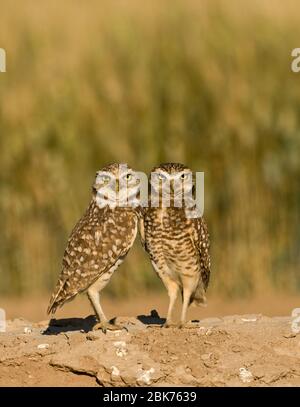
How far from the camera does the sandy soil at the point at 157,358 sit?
26.6ft

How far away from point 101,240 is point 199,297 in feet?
3.39

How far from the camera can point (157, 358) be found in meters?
8.23

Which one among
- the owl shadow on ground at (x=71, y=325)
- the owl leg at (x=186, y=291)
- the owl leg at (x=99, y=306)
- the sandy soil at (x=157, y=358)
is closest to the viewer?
the sandy soil at (x=157, y=358)

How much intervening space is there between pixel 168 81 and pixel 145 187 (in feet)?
15.1

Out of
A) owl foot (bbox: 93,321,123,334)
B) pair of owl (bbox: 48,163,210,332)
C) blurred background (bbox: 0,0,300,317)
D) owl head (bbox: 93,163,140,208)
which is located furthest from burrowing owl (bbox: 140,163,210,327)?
blurred background (bbox: 0,0,300,317)

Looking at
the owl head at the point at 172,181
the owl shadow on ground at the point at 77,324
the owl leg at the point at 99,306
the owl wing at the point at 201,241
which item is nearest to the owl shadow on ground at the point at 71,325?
the owl shadow on ground at the point at 77,324

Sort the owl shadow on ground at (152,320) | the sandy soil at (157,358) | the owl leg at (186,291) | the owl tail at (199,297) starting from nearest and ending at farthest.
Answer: the sandy soil at (157,358), the owl leg at (186,291), the owl tail at (199,297), the owl shadow on ground at (152,320)

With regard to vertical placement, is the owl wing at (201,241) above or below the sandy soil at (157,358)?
above

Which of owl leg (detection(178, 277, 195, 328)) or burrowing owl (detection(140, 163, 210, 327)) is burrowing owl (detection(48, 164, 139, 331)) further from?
owl leg (detection(178, 277, 195, 328))

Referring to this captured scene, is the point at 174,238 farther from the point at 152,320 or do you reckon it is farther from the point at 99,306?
the point at 152,320

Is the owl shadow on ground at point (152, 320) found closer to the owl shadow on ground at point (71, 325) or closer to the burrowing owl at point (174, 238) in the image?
the owl shadow on ground at point (71, 325)

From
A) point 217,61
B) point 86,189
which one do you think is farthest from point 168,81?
point 86,189

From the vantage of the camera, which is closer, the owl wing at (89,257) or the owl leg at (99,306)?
the owl wing at (89,257)

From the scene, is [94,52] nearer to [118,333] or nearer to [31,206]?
[31,206]
